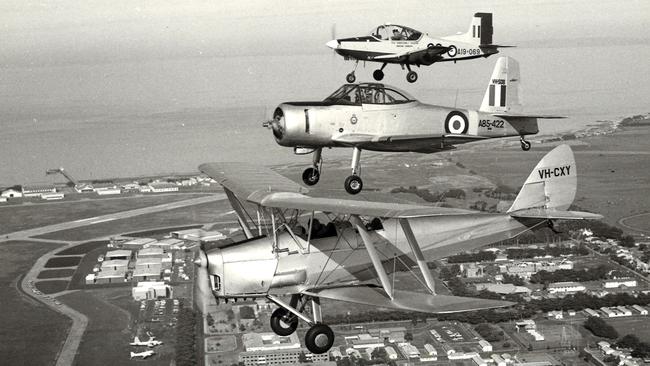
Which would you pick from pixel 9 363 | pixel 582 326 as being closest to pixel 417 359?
pixel 582 326

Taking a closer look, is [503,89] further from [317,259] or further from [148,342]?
[148,342]

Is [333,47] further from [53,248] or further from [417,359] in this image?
[53,248]

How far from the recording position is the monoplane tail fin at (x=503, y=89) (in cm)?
1373

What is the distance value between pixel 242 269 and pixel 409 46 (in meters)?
4.23

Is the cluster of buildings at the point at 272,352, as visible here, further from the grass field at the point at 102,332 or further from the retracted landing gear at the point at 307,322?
the retracted landing gear at the point at 307,322

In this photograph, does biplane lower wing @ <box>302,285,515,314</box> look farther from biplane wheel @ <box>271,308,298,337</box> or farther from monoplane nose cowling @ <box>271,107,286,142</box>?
monoplane nose cowling @ <box>271,107,286,142</box>

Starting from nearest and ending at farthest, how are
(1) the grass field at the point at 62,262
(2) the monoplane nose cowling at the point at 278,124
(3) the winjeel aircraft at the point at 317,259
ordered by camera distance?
(3) the winjeel aircraft at the point at 317,259 < (2) the monoplane nose cowling at the point at 278,124 < (1) the grass field at the point at 62,262

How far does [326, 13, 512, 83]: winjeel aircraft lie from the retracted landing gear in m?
3.35

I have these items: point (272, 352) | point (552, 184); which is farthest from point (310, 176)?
point (272, 352)

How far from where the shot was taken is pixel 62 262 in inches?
1874

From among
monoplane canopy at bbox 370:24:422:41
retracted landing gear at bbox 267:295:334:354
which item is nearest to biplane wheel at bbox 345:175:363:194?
retracted landing gear at bbox 267:295:334:354

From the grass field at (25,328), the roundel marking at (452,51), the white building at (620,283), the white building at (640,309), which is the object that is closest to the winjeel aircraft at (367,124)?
the roundel marking at (452,51)

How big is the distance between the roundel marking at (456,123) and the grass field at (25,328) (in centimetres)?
2429

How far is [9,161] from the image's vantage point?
65.0m
